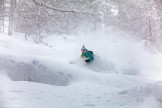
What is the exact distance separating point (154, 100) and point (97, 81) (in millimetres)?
4314

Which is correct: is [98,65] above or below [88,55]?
below

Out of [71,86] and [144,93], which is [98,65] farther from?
[144,93]

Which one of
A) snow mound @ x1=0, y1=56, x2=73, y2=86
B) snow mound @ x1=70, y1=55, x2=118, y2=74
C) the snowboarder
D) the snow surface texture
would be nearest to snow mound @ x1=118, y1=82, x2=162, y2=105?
the snow surface texture

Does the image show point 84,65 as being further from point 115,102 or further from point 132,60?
point 115,102

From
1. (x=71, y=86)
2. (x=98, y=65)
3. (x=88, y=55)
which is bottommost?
(x=71, y=86)

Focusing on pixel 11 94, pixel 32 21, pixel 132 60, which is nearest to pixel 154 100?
pixel 11 94

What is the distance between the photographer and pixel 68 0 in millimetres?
9641

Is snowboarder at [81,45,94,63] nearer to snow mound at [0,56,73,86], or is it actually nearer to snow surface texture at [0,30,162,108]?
snow surface texture at [0,30,162,108]

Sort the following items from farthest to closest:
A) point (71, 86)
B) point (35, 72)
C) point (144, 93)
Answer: point (35, 72) < point (71, 86) < point (144, 93)

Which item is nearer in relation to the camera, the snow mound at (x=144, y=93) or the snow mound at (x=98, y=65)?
the snow mound at (x=144, y=93)

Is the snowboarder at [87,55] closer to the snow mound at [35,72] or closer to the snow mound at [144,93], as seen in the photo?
the snow mound at [35,72]

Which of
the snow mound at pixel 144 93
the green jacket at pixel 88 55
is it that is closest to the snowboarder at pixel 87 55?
the green jacket at pixel 88 55

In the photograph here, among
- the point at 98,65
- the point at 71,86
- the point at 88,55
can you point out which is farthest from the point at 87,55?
the point at 71,86

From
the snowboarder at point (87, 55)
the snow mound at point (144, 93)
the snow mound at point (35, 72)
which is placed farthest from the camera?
the snowboarder at point (87, 55)
